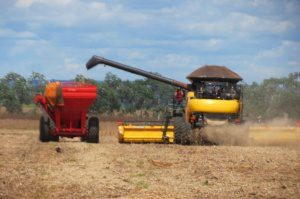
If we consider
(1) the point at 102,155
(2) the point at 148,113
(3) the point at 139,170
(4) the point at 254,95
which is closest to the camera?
(3) the point at 139,170

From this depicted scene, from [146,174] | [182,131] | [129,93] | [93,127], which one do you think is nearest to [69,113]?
[93,127]

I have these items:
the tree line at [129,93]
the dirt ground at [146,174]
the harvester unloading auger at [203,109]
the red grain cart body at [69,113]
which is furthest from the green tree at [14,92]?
the dirt ground at [146,174]

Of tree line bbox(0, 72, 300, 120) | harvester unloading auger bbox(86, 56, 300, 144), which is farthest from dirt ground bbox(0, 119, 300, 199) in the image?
tree line bbox(0, 72, 300, 120)

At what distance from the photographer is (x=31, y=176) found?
39.2 feet

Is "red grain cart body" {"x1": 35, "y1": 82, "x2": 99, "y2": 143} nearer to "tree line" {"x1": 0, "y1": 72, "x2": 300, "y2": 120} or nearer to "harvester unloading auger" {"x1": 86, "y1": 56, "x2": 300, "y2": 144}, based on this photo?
"harvester unloading auger" {"x1": 86, "y1": 56, "x2": 300, "y2": 144}

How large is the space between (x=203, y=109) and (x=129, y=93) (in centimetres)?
4013

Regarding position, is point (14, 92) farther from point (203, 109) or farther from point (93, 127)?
point (203, 109)

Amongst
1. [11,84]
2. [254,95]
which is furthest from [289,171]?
[11,84]

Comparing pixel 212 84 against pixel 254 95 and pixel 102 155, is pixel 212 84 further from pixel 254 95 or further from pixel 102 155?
pixel 254 95

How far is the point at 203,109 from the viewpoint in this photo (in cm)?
2133

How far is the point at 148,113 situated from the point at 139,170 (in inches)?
1895

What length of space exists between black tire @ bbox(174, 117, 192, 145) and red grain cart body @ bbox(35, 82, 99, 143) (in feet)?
9.73

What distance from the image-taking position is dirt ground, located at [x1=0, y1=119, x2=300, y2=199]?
10156 mm

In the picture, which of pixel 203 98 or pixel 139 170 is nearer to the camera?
pixel 139 170
